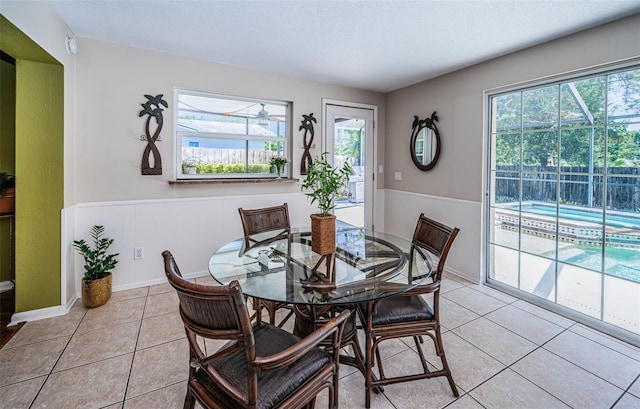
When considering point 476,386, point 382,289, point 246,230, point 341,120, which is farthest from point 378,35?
point 476,386

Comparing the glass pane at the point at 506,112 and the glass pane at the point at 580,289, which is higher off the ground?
the glass pane at the point at 506,112

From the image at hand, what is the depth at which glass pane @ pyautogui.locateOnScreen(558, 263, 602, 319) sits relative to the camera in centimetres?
251

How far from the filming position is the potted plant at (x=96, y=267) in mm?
2633

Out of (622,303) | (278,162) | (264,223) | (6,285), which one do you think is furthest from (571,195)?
(6,285)

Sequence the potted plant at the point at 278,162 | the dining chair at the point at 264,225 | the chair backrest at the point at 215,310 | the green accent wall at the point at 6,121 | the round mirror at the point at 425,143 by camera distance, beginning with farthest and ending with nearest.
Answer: the round mirror at the point at 425,143
the potted plant at the point at 278,162
the green accent wall at the point at 6,121
the dining chair at the point at 264,225
the chair backrest at the point at 215,310

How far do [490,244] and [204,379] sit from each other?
3152 millimetres

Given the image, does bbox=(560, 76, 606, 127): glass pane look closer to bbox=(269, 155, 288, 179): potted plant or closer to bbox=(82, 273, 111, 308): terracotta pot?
bbox=(269, 155, 288, 179): potted plant

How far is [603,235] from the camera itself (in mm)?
2457

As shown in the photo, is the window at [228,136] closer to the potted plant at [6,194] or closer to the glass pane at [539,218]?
the potted plant at [6,194]

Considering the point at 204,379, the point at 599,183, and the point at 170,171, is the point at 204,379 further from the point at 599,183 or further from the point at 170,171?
the point at 599,183

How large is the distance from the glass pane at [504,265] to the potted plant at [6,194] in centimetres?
463

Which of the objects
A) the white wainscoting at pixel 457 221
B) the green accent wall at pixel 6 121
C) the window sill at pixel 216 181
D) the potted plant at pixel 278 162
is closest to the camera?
the green accent wall at pixel 6 121

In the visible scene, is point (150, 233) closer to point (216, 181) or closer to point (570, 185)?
point (216, 181)

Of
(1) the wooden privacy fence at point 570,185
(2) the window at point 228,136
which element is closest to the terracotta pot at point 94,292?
(2) the window at point 228,136
